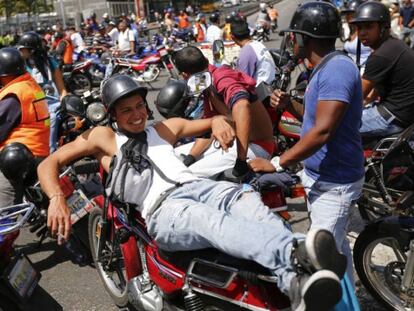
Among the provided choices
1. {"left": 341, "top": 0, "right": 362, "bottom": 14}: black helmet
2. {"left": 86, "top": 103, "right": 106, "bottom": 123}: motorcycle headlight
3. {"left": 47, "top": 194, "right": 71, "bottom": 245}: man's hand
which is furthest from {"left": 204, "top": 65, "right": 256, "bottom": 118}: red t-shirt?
{"left": 341, "top": 0, "right": 362, "bottom": 14}: black helmet

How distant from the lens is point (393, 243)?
3160 millimetres

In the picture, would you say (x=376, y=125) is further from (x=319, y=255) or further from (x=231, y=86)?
(x=319, y=255)

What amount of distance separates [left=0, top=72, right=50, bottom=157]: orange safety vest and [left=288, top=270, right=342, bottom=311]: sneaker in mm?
3323

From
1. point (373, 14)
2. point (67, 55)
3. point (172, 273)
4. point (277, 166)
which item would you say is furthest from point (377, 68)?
point (67, 55)

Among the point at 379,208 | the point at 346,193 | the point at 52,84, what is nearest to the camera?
the point at 346,193

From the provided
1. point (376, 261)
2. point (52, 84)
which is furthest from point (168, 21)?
point (376, 261)

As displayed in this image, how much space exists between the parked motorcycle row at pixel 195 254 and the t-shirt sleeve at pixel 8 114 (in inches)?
22.5

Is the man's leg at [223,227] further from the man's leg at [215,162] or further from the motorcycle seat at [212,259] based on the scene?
the man's leg at [215,162]

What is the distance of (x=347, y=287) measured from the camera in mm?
2350

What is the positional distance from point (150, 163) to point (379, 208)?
6.87 ft

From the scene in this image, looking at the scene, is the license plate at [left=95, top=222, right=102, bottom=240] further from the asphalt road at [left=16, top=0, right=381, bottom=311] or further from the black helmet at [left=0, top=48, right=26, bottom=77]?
the black helmet at [left=0, top=48, right=26, bottom=77]

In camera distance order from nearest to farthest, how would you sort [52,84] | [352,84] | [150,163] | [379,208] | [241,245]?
1. [241,245]
2. [352,84]
3. [150,163]
4. [379,208]
5. [52,84]

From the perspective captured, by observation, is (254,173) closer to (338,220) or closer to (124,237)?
(338,220)

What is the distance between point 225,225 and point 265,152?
123 cm
